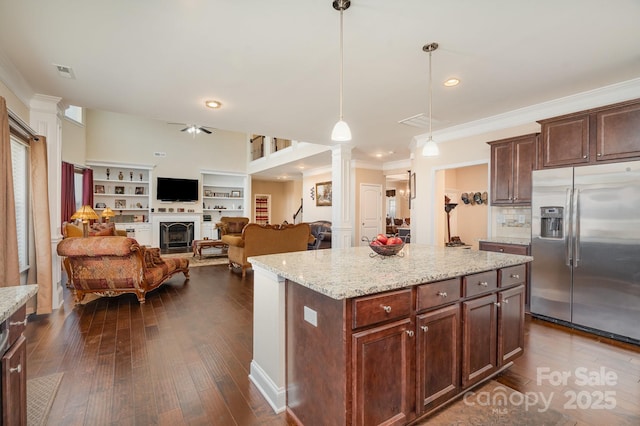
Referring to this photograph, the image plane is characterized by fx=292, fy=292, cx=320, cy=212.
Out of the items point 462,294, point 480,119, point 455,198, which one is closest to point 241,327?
point 462,294

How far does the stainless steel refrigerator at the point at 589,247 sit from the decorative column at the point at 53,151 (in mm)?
5869

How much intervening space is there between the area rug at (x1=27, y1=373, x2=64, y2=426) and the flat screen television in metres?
7.91

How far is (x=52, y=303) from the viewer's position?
3598 millimetres

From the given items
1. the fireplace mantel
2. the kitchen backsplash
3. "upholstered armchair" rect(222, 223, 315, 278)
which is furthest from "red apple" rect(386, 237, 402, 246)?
the fireplace mantel

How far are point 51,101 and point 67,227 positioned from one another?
1947 millimetres

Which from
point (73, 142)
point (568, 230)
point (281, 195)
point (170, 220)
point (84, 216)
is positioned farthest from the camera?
point (281, 195)

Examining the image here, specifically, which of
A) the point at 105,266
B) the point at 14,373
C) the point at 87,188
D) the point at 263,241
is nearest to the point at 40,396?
the point at 14,373

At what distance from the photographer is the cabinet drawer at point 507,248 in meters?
3.57

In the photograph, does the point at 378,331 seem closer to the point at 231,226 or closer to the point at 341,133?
the point at 341,133

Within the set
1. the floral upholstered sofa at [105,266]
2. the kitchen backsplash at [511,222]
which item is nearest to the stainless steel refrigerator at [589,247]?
the kitchen backsplash at [511,222]

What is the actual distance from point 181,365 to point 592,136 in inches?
178

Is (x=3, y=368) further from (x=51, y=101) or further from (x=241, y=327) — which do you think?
(x=51, y=101)

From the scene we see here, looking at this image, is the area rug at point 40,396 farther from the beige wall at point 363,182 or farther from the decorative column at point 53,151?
the beige wall at point 363,182

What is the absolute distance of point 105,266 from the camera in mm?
3824
